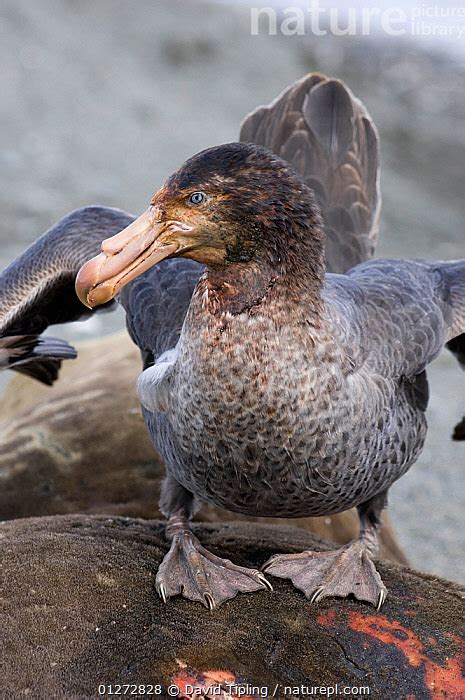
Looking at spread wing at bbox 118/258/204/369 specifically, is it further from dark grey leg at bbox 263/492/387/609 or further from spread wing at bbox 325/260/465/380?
dark grey leg at bbox 263/492/387/609

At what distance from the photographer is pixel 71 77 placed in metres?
11.5

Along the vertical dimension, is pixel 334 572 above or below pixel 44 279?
below

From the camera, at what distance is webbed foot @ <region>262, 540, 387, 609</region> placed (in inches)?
109

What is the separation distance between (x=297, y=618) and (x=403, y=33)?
1235 centimetres

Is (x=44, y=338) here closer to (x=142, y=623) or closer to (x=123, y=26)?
(x=142, y=623)

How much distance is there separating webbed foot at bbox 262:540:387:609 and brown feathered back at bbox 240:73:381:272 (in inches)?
53.1

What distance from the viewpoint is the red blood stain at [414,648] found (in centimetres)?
240

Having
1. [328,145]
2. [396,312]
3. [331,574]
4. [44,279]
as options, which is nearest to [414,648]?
[331,574]

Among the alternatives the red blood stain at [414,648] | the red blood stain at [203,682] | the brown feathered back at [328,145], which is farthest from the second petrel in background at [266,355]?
the brown feathered back at [328,145]

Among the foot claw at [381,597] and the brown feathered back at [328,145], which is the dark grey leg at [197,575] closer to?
the foot claw at [381,597]

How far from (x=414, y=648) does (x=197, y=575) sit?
64cm

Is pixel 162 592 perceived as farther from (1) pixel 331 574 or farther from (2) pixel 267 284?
(2) pixel 267 284

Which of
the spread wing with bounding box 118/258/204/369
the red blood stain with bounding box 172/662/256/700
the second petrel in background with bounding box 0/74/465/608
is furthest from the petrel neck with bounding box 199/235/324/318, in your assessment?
the red blood stain with bounding box 172/662/256/700

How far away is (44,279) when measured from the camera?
359 centimetres
